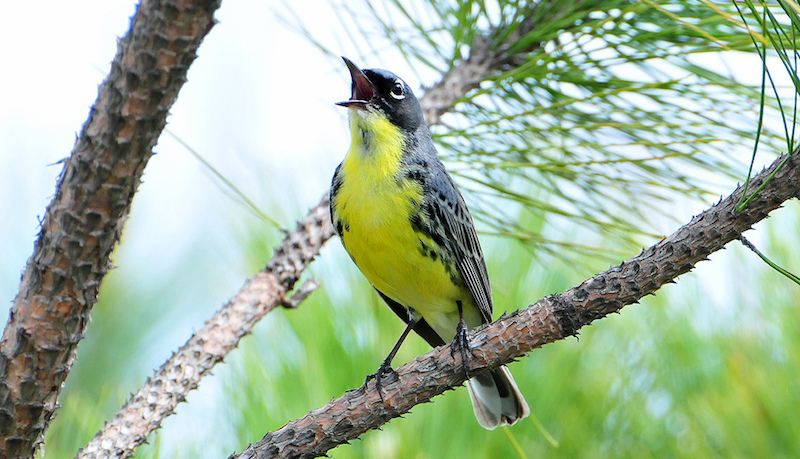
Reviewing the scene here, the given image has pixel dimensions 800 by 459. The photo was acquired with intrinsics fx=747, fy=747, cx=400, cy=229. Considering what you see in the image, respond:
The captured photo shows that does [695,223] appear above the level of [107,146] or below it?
below

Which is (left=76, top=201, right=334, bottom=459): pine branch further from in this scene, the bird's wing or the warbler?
the bird's wing

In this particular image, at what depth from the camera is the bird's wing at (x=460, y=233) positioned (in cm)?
277

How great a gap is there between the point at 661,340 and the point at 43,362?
2.30 m

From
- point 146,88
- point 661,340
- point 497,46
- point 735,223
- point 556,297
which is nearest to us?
point 146,88

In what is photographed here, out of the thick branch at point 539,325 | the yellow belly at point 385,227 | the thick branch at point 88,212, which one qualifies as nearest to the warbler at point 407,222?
the yellow belly at point 385,227

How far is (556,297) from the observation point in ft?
5.97

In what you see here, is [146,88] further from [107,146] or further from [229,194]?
Answer: [229,194]

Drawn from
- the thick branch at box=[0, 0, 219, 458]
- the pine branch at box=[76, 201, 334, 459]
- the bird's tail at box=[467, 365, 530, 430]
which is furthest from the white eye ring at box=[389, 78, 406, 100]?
the thick branch at box=[0, 0, 219, 458]

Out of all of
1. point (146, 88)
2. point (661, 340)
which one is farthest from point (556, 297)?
point (661, 340)

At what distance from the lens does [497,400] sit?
2.68 m

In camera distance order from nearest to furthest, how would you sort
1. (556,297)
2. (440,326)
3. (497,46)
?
(556,297) < (497,46) < (440,326)

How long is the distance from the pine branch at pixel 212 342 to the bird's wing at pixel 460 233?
0.46 meters

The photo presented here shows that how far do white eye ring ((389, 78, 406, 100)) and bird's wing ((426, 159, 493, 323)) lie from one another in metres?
0.33

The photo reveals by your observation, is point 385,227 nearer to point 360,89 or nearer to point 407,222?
point 407,222
